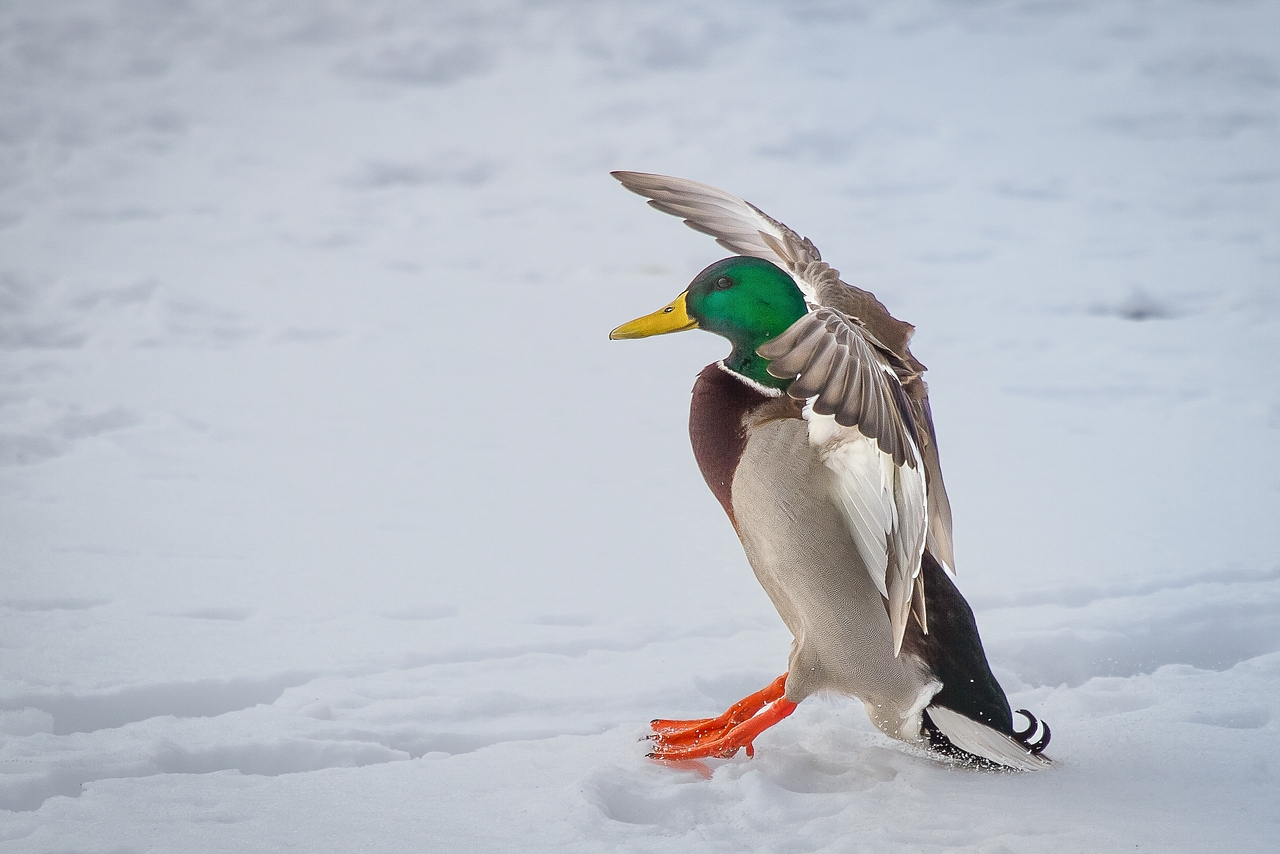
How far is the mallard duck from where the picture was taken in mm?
1787

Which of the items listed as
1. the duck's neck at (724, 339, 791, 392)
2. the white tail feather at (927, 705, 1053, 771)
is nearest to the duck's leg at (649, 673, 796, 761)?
the white tail feather at (927, 705, 1053, 771)

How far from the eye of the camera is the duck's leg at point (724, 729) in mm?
1905

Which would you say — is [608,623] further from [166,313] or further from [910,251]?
[910,251]

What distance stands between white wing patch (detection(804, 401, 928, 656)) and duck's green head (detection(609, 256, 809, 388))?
129 millimetres

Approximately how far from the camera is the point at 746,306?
6.05ft

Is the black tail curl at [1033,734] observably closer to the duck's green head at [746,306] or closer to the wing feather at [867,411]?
the wing feather at [867,411]

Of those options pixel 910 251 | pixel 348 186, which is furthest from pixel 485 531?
pixel 348 186

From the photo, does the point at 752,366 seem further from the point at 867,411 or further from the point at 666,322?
the point at 867,411

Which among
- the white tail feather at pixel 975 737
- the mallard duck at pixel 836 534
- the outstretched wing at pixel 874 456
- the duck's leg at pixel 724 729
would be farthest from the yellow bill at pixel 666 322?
the white tail feather at pixel 975 737

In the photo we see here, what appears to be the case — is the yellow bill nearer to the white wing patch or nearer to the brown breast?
the brown breast

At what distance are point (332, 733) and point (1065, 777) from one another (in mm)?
1218

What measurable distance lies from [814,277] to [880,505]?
0.53 meters

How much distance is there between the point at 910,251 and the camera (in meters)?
5.96

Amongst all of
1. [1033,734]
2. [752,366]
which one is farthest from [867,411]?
[1033,734]
